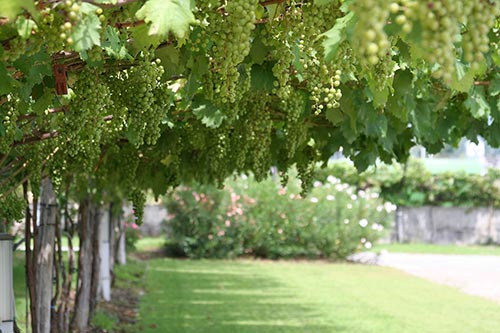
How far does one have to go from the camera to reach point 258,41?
3418 millimetres

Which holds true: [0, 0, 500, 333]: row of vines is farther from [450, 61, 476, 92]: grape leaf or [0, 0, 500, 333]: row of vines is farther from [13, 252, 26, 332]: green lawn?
[13, 252, 26, 332]: green lawn

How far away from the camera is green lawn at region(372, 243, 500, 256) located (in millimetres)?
22134

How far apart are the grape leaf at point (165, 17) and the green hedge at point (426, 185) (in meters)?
21.5

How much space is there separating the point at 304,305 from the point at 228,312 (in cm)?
136

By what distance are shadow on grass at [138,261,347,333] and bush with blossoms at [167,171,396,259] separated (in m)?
2.99

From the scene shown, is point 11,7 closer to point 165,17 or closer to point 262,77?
point 165,17

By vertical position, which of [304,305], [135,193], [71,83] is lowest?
[304,305]

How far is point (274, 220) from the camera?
64.8 feet

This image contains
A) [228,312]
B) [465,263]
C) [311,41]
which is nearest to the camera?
[311,41]

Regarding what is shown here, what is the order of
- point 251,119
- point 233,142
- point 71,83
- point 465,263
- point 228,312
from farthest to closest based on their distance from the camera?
point 465,263, point 228,312, point 233,142, point 251,119, point 71,83

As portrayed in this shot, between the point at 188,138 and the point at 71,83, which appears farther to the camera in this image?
the point at 188,138

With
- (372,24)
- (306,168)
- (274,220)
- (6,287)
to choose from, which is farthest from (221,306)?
(372,24)

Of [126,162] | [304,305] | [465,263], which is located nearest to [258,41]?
[126,162]

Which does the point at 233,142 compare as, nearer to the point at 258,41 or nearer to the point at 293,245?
the point at 258,41
